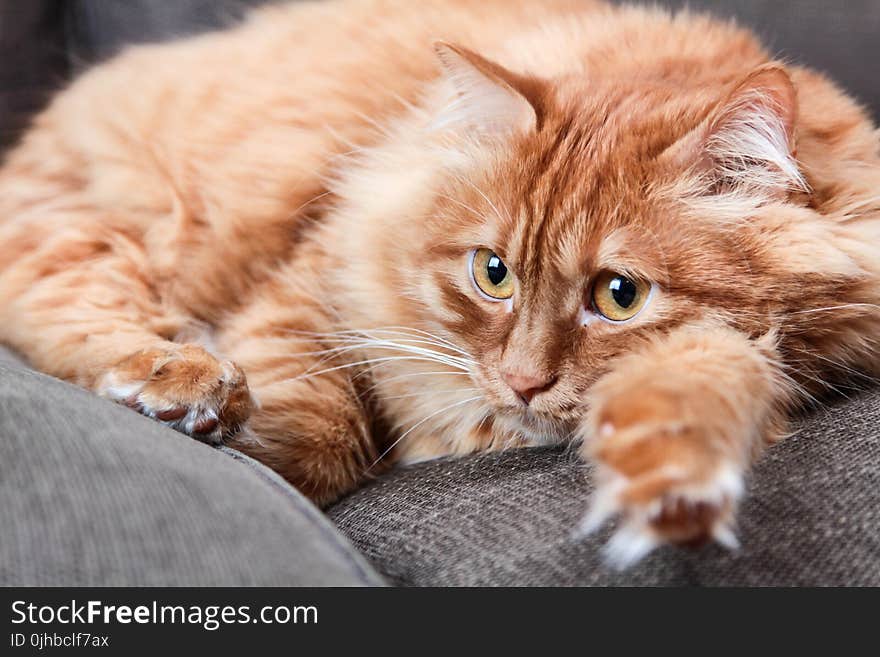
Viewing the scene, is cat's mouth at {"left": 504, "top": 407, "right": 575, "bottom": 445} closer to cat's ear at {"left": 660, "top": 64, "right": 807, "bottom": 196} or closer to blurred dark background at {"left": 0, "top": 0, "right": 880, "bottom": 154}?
cat's ear at {"left": 660, "top": 64, "right": 807, "bottom": 196}

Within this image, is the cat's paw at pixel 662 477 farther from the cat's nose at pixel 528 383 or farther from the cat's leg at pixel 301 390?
the cat's leg at pixel 301 390

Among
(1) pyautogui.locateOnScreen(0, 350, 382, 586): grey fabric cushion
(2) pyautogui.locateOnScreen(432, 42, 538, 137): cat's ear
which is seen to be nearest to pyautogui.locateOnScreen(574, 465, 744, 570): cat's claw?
(1) pyautogui.locateOnScreen(0, 350, 382, 586): grey fabric cushion

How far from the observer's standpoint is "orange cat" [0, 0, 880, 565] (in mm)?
1070

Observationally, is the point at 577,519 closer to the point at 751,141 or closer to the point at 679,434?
the point at 679,434

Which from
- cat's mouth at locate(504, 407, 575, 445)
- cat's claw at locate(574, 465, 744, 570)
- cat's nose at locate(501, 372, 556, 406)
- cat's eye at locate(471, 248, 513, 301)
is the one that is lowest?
cat's mouth at locate(504, 407, 575, 445)

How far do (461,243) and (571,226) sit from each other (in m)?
0.18

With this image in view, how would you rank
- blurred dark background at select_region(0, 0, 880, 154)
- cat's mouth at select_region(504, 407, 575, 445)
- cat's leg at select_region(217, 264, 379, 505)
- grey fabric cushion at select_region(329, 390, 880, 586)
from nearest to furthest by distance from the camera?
grey fabric cushion at select_region(329, 390, 880, 586), cat's mouth at select_region(504, 407, 575, 445), cat's leg at select_region(217, 264, 379, 505), blurred dark background at select_region(0, 0, 880, 154)

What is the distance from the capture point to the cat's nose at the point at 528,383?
112cm

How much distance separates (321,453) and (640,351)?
524mm

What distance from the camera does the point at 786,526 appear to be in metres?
0.92

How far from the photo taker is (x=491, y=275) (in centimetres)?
122

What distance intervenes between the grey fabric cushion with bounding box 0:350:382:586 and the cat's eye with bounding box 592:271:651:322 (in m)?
0.45

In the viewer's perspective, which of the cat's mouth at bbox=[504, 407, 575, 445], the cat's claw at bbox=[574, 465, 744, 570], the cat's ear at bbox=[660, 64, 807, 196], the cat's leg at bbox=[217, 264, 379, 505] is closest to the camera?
the cat's claw at bbox=[574, 465, 744, 570]

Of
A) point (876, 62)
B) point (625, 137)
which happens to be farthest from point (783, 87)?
point (876, 62)
